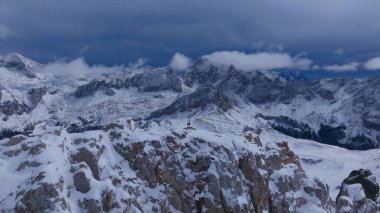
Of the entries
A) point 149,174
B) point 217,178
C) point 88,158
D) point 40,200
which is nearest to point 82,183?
point 40,200

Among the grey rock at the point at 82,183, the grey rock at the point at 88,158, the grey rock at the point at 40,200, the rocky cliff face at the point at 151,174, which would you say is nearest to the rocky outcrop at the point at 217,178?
the rocky cliff face at the point at 151,174

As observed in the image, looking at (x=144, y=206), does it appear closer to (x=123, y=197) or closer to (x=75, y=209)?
(x=123, y=197)

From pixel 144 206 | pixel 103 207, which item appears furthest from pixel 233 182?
pixel 103 207

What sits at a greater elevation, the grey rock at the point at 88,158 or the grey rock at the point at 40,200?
the grey rock at the point at 88,158

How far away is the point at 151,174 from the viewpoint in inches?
5246

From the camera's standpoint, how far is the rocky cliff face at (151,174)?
376 feet

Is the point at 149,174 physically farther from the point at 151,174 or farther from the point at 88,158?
the point at 88,158

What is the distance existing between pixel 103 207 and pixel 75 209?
5.43 metres

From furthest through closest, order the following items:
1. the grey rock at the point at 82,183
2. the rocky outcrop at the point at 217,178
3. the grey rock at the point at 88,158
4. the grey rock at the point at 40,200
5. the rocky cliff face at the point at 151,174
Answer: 1. the rocky outcrop at the point at 217,178
2. the grey rock at the point at 88,158
3. the grey rock at the point at 82,183
4. the rocky cliff face at the point at 151,174
5. the grey rock at the point at 40,200

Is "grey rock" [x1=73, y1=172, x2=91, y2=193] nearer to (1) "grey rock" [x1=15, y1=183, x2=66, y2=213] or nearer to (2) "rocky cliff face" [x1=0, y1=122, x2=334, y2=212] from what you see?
(2) "rocky cliff face" [x1=0, y1=122, x2=334, y2=212]

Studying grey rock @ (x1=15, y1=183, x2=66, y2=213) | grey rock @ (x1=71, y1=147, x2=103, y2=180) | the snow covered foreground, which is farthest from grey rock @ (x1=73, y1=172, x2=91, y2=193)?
grey rock @ (x1=71, y1=147, x2=103, y2=180)

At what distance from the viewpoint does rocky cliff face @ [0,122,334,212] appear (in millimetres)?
114500

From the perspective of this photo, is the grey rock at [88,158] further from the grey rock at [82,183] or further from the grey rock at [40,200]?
the grey rock at [40,200]

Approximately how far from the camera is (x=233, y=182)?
444 ft
